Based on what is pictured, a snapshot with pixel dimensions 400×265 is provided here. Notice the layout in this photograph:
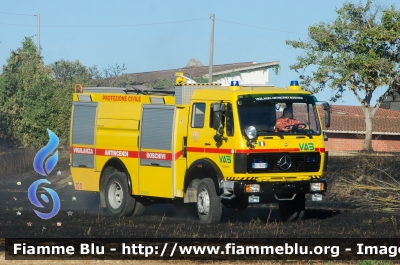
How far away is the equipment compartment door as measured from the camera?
59.6 feet

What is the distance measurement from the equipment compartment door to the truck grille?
224cm

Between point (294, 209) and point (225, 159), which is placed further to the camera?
point (294, 209)

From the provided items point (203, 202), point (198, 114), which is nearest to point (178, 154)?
point (198, 114)

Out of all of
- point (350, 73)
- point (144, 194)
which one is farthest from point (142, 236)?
point (350, 73)

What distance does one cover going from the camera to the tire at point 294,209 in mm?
18033

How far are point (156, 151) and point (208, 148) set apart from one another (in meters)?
1.65

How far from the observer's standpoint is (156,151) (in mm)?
18422

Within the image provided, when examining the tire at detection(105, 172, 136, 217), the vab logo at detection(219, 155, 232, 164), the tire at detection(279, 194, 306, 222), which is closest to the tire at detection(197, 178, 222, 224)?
the vab logo at detection(219, 155, 232, 164)

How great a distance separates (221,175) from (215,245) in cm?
346

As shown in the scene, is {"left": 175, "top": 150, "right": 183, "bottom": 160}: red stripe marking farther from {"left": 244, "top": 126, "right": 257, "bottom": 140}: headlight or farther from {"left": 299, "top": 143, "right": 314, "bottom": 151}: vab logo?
{"left": 299, "top": 143, "right": 314, "bottom": 151}: vab logo

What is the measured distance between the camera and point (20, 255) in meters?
12.2

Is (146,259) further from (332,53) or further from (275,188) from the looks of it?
(332,53)

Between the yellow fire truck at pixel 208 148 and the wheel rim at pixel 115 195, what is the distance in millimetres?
23

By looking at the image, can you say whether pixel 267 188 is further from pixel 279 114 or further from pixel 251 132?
pixel 279 114
